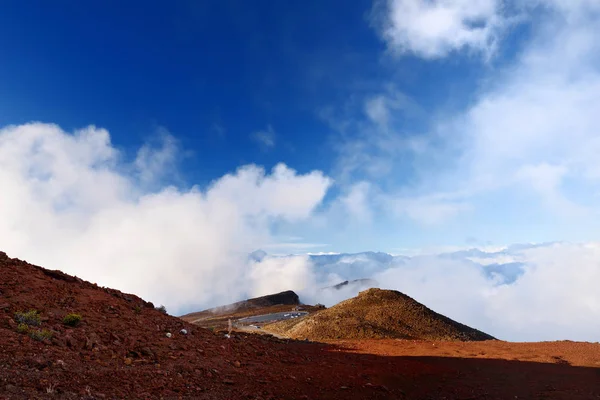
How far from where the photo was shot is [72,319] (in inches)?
538

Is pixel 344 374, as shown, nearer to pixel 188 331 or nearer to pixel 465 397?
pixel 465 397

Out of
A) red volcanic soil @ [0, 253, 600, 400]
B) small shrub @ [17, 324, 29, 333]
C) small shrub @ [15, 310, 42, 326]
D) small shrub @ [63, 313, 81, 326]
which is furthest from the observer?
small shrub @ [63, 313, 81, 326]

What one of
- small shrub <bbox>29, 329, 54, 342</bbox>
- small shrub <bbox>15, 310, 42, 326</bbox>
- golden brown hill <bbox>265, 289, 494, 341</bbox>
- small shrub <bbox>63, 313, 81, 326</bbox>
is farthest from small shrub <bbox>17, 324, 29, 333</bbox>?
golden brown hill <bbox>265, 289, 494, 341</bbox>

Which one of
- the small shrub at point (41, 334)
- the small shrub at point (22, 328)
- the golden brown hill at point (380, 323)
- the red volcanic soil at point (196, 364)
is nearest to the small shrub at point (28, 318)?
the red volcanic soil at point (196, 364)

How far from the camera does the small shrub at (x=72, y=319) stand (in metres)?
13.6

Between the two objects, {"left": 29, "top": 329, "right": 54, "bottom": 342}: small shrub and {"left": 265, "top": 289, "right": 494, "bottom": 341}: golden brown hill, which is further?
{"left": 265, "top": 289, "right": 494, "bottom": 341}: golden brown hill

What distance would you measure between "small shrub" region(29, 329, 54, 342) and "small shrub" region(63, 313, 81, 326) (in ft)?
5.42

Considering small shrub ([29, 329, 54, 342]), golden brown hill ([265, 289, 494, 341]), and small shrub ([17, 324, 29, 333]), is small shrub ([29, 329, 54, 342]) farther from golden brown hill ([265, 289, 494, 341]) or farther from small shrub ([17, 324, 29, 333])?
golden brown hill ([265, 289, 494, 341])

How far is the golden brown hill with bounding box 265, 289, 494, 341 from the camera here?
3647 centimetres

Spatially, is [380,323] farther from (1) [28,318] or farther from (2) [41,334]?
(2) [41,334]

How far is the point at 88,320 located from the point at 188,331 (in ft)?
13.7

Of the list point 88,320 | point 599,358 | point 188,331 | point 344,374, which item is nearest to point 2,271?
point 88,320

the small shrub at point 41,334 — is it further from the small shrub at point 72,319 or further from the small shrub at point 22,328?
the small shrub at point 72,319

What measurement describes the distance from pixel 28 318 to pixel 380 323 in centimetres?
3337
